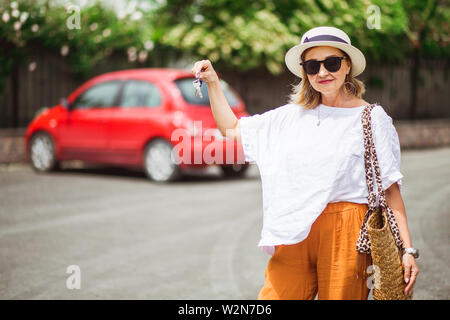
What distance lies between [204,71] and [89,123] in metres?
9.36

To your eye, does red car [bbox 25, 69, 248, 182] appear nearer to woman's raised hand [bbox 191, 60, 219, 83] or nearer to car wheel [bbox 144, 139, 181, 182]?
car wheel [bbox 144, 139, 181, 182]

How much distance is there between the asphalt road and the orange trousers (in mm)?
2222

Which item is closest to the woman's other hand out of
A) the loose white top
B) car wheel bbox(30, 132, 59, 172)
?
the loose white top

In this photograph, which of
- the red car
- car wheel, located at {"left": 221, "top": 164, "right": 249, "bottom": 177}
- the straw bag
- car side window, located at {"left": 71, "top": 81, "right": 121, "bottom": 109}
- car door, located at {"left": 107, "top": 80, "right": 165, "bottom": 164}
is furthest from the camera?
car wheel, located at {"left": 221, "top": 164, "right": 249, "bottom": 177}

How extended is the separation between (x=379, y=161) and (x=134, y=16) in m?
15.6

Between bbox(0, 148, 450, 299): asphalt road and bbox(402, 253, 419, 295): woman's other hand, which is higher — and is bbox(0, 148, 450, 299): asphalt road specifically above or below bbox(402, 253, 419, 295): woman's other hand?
below

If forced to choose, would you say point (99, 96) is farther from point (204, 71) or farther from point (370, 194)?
point (370, 194)

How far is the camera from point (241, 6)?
17141 millimetres

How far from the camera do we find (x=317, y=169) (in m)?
2.71

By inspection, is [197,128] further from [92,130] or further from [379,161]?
[379,161]

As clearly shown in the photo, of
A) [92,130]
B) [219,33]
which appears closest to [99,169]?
[92,130]

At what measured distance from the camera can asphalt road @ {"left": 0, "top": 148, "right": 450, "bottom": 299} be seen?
5.24m

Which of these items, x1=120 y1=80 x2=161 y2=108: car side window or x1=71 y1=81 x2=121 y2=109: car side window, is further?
x1=71 y1=81 x2=121 y2=109: car side window

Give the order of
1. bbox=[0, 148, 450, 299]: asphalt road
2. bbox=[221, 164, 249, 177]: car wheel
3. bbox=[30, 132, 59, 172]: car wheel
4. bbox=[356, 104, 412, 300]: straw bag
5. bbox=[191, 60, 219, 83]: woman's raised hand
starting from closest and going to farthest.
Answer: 1. bbox=[356, 104, 412, 300]: straw bag
2. bbox=[191, 60, 219, 83]: woman's raised hand
3. bbox=[0, 148, 450, 299]: asphalt road
4. bbox=[221, 164, 249, 177]: car wheel
5. bbox=[30, 132, 59, 172]: car wheel
